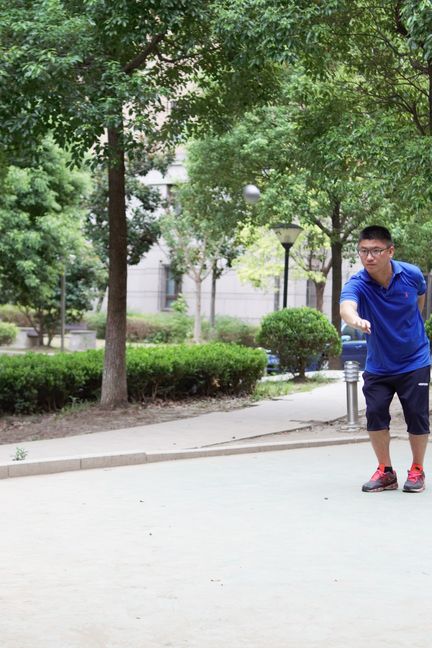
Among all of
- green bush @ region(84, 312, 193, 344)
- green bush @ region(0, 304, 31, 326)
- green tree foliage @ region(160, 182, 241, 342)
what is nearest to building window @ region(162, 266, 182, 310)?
green bush @ region(84, 312, 193, 344)

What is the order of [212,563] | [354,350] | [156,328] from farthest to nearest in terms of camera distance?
[156,328] → [354,350] → [212,563]

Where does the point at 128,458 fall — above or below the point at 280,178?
below

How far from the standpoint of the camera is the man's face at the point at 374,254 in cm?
768

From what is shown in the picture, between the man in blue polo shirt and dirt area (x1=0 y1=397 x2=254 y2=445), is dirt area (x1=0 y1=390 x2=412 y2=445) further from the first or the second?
the man in blue polo shirt

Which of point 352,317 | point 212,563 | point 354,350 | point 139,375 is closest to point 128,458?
point 352,317

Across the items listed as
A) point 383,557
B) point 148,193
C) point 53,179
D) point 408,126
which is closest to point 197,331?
point 148,193

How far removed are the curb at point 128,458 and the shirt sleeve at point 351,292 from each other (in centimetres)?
350

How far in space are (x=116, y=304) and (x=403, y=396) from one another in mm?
7201

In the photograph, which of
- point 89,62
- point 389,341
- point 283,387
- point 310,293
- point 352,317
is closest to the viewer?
point 352,317

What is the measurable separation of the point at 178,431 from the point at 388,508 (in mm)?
5261

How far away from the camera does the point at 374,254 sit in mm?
7684

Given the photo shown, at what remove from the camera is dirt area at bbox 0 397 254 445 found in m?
12.4

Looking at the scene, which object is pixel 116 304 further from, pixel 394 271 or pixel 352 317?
pixel 352 317

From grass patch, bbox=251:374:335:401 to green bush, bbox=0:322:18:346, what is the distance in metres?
24.7
